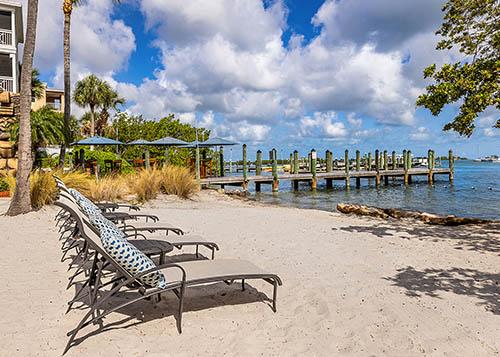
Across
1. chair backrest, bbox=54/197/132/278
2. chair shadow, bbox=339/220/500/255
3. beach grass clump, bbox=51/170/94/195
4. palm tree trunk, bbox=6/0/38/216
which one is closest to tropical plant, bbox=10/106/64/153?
beach grass clump, bbox=51/170/94/195

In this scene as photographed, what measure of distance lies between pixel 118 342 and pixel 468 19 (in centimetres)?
692

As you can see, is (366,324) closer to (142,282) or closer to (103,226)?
(142,282)

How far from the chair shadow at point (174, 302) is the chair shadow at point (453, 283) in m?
1.65

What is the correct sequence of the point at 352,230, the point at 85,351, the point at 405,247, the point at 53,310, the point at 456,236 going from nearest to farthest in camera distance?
the point at 85,351 → the point at 53,310 → the point at 405,247 → the point at 456,236 → the point at 352,230

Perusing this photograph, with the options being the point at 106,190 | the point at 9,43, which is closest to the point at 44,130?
the point at 106,190

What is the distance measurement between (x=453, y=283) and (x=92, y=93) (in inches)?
1484

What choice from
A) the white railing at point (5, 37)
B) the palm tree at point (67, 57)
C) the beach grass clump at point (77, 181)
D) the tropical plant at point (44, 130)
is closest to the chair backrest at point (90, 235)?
the beach grass clump at point (77, 181)

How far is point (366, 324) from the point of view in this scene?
3.28 metres

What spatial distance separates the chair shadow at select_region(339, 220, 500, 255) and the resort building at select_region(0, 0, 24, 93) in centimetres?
2333

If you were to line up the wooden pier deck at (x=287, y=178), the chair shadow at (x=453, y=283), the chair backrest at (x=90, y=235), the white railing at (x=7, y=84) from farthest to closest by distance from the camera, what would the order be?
the white railing at (x=7, y=84) < the wooden pier deck at (x=287, y=178) < the chair shadow at (x=453, y=283) < the chair backrest at (x=90, y=235)

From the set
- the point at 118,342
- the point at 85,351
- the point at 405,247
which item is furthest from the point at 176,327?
the point at 405,247

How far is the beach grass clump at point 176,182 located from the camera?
44.5 ft

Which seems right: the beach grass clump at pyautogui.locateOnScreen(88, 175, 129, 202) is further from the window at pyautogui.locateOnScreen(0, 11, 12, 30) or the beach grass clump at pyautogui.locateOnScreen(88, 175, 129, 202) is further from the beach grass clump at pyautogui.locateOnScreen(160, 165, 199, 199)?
the window at pyautogui.locateOnScreen(0, 11, 12, 30)

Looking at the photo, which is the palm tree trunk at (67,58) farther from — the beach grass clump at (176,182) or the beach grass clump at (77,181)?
the beach grass clump at (77,181)
